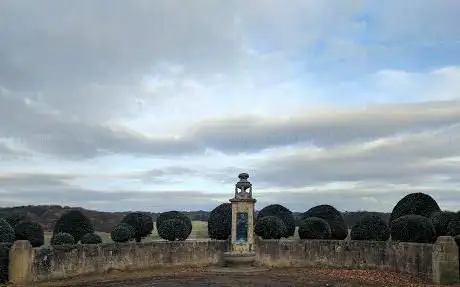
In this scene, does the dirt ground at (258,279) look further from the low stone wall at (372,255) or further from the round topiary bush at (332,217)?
the round topiary bush at (332,217)

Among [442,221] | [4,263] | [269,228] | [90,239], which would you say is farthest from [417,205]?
[4,263]

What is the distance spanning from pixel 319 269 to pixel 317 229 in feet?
12.6

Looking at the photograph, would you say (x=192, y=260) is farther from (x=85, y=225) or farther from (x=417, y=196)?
(x=417, y=196)

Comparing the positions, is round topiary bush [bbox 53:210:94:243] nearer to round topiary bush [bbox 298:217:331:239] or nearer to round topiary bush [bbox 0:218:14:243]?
round topiary bush [bbox 0:218:14:243]

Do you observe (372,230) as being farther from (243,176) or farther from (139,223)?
(139,223)

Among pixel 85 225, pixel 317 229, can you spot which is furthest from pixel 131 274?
pixel 317 229

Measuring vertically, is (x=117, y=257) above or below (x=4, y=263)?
below

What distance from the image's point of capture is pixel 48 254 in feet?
61.5

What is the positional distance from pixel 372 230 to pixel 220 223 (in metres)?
7.72

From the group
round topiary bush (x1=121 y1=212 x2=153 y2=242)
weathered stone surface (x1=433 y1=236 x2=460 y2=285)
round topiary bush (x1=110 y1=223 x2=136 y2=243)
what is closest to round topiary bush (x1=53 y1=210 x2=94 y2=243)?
round topiary bush (x1=110 y1=223 x2=136 y2=243)

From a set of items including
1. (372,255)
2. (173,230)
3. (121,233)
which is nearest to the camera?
(372,255)

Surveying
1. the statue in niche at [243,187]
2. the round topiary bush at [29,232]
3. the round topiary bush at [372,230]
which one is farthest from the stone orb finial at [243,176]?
the round topiary bush at [29,232]

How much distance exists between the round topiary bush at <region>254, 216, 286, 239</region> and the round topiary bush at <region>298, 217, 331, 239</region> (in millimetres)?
1136

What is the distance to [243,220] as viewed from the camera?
79.0 ft
